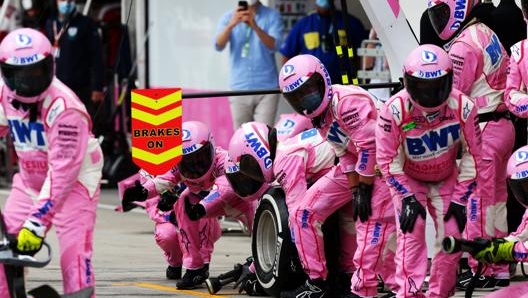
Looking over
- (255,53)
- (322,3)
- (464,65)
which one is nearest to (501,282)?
(464,65)

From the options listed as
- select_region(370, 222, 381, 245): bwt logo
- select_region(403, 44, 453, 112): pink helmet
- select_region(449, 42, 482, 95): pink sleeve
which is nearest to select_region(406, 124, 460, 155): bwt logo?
select_region(403, 44, 453, 112): pink helmet

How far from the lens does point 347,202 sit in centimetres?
1093

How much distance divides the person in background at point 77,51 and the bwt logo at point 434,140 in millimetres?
9924

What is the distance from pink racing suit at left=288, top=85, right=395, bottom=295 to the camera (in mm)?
10367

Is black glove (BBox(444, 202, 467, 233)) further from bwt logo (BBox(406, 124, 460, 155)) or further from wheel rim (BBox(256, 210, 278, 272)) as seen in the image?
wheel rim (BBox(256, 210, 278, 272))

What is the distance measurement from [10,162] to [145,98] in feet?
32.6

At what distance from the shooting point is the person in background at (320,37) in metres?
15.8

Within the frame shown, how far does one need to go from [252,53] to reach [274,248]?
534 centimetres

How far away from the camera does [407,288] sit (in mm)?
9680

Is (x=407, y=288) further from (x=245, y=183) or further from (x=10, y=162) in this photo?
(x=10, y=162)

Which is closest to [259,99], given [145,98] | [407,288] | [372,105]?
[145,98]

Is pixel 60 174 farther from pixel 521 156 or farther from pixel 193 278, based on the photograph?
pixel 193 278

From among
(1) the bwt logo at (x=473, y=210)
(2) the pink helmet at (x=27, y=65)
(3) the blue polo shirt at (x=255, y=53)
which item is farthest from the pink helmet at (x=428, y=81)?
(3) the blue polo shirt at (x=255, y=53)

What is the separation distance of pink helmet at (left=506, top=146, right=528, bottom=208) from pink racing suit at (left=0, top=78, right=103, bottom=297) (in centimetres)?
230
